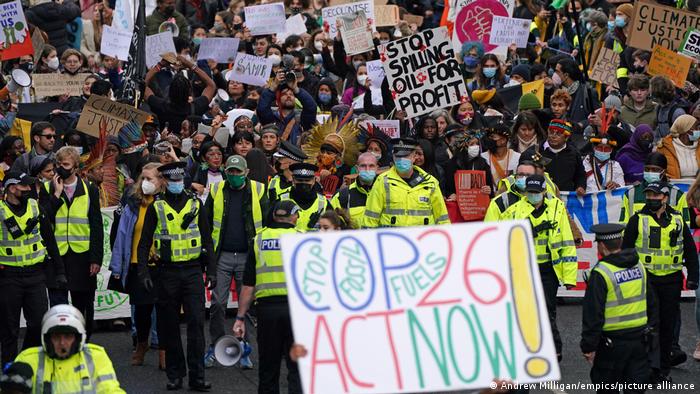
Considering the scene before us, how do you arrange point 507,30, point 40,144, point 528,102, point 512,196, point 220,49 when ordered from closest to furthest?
1. point 512,196
2. point 40,144
3. point 528,102
4. point 507,30
5. point 220,49

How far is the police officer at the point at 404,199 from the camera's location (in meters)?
13.7

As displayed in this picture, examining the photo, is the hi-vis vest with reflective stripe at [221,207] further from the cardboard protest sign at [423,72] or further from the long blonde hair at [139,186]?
the cardboard protest sign at [423,72]

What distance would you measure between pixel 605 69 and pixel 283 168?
597 centimetres

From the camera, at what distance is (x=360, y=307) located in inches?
344

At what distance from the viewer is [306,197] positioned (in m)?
13.1

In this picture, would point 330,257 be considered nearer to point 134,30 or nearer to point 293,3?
point 134,30

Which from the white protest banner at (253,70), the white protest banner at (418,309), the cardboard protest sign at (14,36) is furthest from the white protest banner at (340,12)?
the white protest banner at (418,309)

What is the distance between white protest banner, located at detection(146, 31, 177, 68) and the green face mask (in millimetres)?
6043

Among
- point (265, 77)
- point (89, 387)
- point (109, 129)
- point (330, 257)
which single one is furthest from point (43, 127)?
point (330, 257)

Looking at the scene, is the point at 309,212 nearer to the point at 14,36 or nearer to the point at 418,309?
the point at 418,309

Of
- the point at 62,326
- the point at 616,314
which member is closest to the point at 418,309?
the point at 62,326

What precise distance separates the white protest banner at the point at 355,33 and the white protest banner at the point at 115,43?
3004 millimetres

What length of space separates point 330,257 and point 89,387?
1951 mm

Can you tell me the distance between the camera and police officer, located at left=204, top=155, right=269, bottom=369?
14086mm
